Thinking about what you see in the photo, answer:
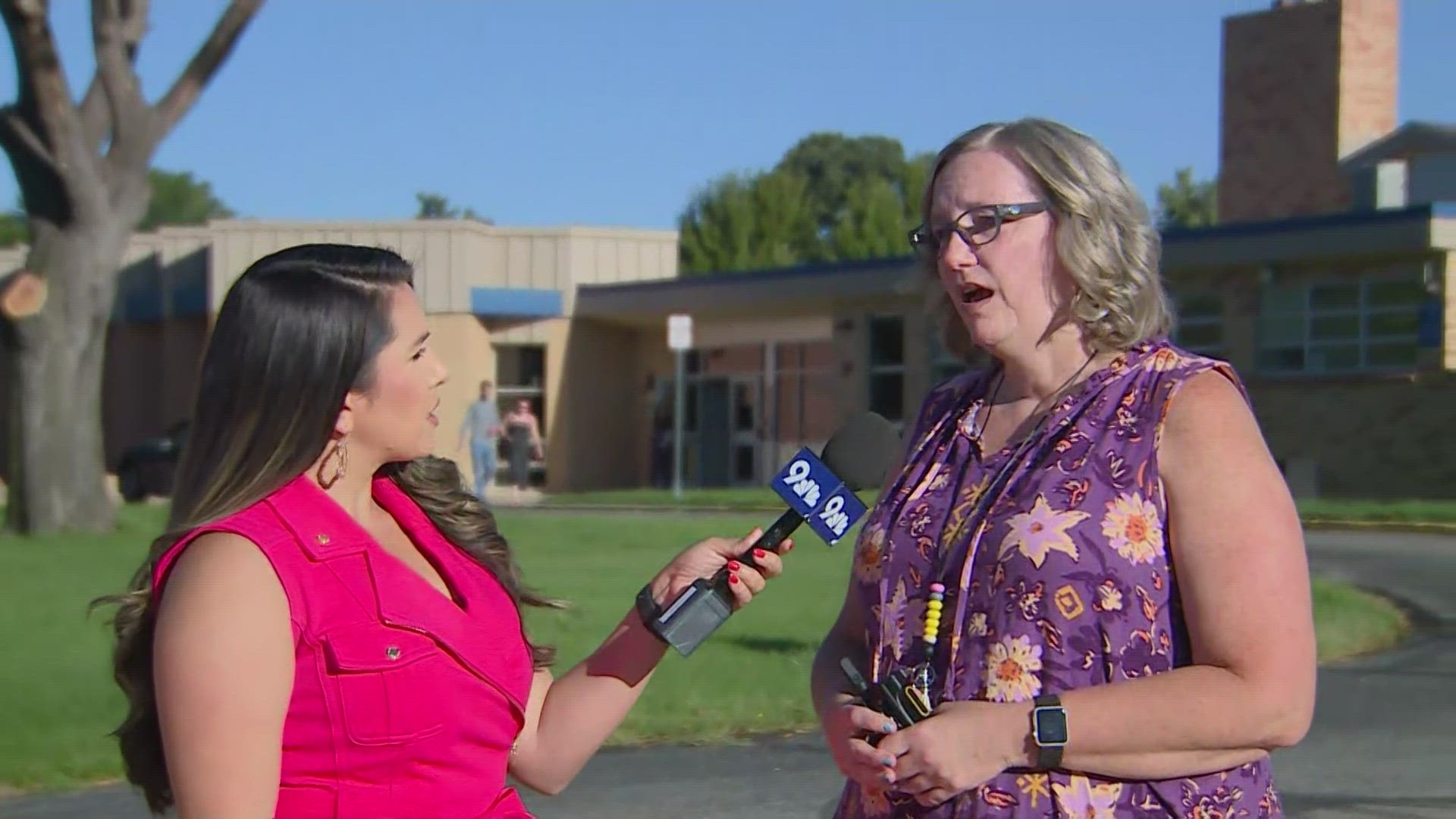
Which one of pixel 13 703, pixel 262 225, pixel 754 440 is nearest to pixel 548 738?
pixel 13 703

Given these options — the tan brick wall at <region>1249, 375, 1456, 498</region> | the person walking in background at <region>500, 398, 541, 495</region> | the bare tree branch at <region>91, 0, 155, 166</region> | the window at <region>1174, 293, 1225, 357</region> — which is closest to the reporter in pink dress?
the bare tree branch at <region>91, 0, 155, 166</region>

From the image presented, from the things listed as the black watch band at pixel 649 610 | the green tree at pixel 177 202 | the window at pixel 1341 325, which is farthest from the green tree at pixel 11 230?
the black watch band at pixel 649 610

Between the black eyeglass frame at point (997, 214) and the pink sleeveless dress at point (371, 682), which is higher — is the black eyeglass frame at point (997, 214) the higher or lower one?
the higher one

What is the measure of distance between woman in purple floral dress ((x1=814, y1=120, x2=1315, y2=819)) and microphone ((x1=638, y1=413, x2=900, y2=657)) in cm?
10

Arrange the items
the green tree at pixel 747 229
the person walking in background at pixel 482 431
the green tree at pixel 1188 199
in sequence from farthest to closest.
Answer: the green tree at pixel 1188 199
the green tree at pixel 747 229
the person walking in background at pixel 482 431

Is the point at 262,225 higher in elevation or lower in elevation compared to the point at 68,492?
higher

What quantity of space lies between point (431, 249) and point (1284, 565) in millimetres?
35266

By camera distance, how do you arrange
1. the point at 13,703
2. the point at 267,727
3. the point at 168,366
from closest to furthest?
1. the point at 267,727
2. the point at 13,703
3. the point at 168,366

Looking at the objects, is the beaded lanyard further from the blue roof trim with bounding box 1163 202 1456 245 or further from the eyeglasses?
the blue roof trim with bounding box 1163 202 1456 245

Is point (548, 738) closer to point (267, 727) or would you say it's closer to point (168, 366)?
point (267, 727)

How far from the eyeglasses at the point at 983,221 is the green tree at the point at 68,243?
15778mm

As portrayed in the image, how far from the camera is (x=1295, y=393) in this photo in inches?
1055

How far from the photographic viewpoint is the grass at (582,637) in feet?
26.9

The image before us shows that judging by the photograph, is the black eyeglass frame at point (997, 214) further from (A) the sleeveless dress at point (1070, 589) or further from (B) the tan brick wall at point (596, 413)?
(B) the tan brick wall at point (596, 413)
